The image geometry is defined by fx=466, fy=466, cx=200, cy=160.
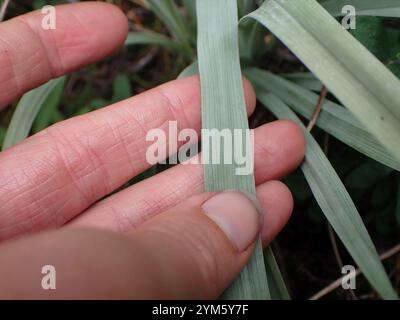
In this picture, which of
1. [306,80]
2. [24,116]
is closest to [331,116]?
[306,80]

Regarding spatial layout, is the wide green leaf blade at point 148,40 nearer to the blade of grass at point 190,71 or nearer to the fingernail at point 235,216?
the blade of grass at point 190,71

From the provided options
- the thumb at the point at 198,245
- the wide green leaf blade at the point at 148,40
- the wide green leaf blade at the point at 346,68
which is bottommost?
the thumb at the point at 198,245

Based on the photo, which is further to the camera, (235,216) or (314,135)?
(314,135)

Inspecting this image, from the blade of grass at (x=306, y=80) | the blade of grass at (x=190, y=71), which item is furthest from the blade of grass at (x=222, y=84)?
the blade of grass at (x=306, y=80)

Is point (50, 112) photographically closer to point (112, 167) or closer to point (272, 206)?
point (112, 167)

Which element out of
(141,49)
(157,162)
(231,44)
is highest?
(141,49)
